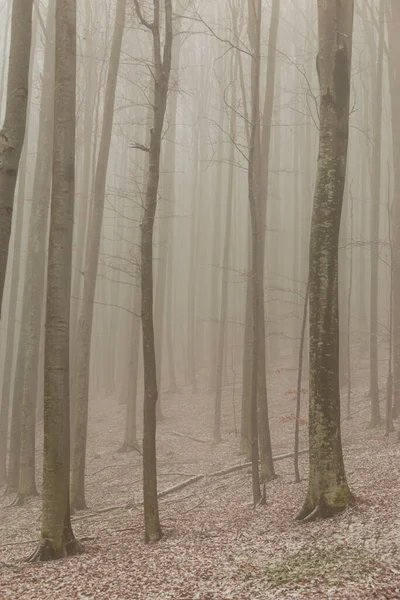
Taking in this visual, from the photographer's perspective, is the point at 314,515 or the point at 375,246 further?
the point at 375,246

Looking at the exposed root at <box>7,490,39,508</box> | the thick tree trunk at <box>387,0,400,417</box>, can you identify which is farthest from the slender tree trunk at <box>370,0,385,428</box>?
the exposed root at <box>7,490,39,508</box>

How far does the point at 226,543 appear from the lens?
6543 millimetres

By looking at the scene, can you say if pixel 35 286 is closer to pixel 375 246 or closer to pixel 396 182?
pixel 375 246

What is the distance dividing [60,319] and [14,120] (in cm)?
259

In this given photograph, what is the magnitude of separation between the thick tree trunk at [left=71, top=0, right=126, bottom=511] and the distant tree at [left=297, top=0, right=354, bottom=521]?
17.4 feet

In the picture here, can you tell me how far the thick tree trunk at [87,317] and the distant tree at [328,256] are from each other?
17.4 feet

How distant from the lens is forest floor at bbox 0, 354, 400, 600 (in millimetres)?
4793

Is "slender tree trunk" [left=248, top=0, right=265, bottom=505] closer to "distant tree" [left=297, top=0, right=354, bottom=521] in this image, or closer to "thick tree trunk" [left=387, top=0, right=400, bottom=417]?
"distant tree" [left=297, top=0, right=354, bottom=521]

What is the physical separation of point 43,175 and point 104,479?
7.43m

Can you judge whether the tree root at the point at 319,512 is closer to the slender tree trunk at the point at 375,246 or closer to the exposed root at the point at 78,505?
the exposed root at the point at 78,505

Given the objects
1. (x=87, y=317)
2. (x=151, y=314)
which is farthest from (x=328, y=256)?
(x=87, y=317)

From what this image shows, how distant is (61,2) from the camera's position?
7.16m

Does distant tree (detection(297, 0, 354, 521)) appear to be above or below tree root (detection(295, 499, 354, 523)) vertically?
above

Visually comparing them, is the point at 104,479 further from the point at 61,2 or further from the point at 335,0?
the point at 335,0
